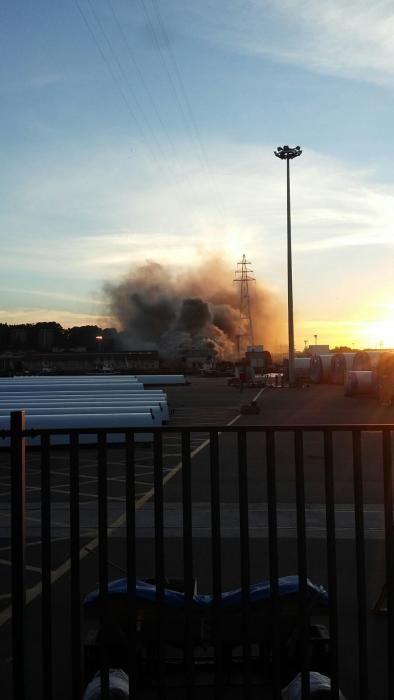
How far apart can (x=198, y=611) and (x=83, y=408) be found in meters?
14.9

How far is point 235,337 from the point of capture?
15538 centimetres

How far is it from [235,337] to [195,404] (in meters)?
121

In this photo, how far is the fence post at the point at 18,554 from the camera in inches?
136

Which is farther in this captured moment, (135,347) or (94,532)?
(135,347)

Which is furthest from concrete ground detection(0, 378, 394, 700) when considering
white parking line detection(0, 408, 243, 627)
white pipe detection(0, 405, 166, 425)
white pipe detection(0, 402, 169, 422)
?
white pipe detection(0, 402, 169, 422)

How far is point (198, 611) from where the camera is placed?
14.4 feet

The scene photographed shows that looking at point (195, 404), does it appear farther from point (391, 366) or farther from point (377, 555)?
point (377, 555)

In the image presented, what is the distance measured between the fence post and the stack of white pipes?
917cm

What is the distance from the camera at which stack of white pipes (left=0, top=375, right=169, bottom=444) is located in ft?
55.0

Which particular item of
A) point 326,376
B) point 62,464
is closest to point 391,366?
point 326,376

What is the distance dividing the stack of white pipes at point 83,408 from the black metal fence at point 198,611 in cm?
831

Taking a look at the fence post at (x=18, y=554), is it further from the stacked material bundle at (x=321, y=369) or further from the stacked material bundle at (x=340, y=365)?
the stacked material bundle at (x=321, y=369)

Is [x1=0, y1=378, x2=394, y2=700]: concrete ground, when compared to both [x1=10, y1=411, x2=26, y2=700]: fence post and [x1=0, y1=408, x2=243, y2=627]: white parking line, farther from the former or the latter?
[x1=10, y1=411, x2=26, y2=700]: fence post

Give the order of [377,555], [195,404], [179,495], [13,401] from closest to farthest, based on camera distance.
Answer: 1. [377,555]
2. [179,495]
3. [13,401]
4. [195,404]
